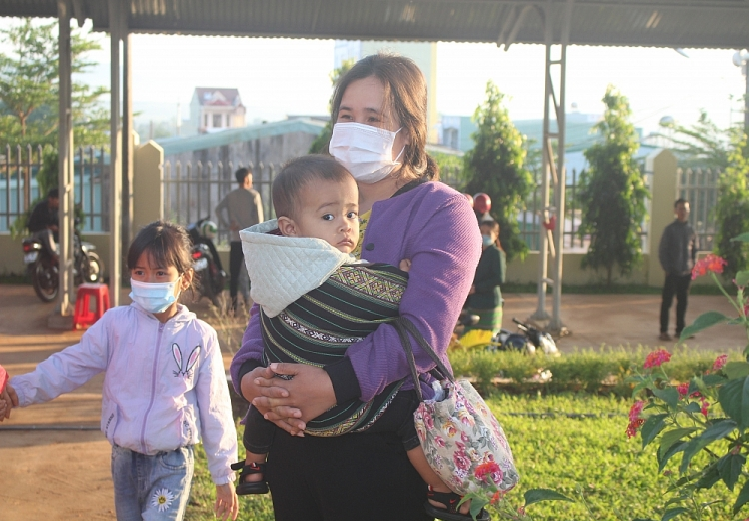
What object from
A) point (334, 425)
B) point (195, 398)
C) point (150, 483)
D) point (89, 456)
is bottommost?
point (89, 456)

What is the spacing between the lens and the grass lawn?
449 centimetres

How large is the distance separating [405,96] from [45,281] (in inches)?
398

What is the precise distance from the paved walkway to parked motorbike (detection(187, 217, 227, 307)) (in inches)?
10.6

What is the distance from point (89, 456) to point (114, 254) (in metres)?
4.01

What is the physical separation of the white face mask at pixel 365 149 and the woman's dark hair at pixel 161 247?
3.23 feet

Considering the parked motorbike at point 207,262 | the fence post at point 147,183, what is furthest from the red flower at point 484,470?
the fence post at point 147,183

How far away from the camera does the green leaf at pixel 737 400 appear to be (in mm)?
1781

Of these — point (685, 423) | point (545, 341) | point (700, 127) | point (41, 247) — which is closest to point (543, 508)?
point (685, 423)

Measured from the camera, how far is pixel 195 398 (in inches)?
125

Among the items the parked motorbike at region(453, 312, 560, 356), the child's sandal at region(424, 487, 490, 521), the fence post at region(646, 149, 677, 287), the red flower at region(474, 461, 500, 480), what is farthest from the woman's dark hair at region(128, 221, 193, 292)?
the fence post at region(646, 149, 677, 287)

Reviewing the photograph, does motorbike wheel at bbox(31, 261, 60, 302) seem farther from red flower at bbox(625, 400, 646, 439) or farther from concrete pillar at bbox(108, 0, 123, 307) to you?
red flower at bbox(625, 400, 646, 439)

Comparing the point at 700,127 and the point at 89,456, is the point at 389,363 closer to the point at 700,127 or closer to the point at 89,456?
the point at 89,456

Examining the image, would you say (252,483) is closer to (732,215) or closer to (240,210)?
(240,210)

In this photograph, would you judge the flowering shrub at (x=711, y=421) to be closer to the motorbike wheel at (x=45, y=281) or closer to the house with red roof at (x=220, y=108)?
the motorbike wheel at (x=45, y=281)
